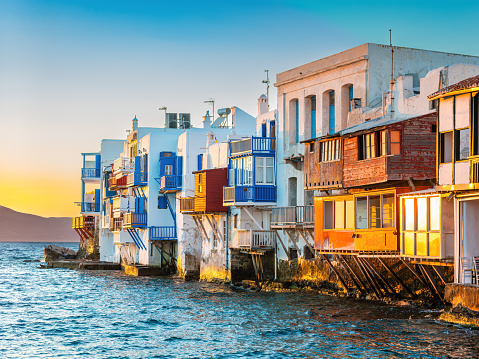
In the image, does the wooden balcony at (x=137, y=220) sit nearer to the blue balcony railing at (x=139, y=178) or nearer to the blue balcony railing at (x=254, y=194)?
the blue balcony railing at (x=139, y=178)

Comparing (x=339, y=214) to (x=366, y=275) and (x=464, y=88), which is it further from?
(x=464, y=88)

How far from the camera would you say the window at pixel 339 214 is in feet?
110

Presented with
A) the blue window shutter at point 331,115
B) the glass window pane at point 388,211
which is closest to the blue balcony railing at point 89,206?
the blue window shutter at point 331,115

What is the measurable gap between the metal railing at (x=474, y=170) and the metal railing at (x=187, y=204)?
91.4 feet

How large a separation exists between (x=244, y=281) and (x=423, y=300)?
16907 millimetres

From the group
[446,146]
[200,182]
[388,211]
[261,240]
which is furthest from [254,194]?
[446,146]

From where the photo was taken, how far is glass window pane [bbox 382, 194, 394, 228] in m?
30.7

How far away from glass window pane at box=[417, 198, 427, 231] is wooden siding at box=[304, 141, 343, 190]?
6.62m

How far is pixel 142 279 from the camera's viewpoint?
55781 mm

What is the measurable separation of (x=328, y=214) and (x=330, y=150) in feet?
9.65

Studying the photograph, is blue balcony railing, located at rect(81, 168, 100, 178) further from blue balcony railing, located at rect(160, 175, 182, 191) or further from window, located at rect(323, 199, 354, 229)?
window, located at rect(323, 199, 354, 229)

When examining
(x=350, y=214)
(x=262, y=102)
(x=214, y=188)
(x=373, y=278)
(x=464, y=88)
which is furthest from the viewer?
(x=262, y=102)

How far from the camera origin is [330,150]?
35.6 m

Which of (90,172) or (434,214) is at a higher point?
(90,172)
